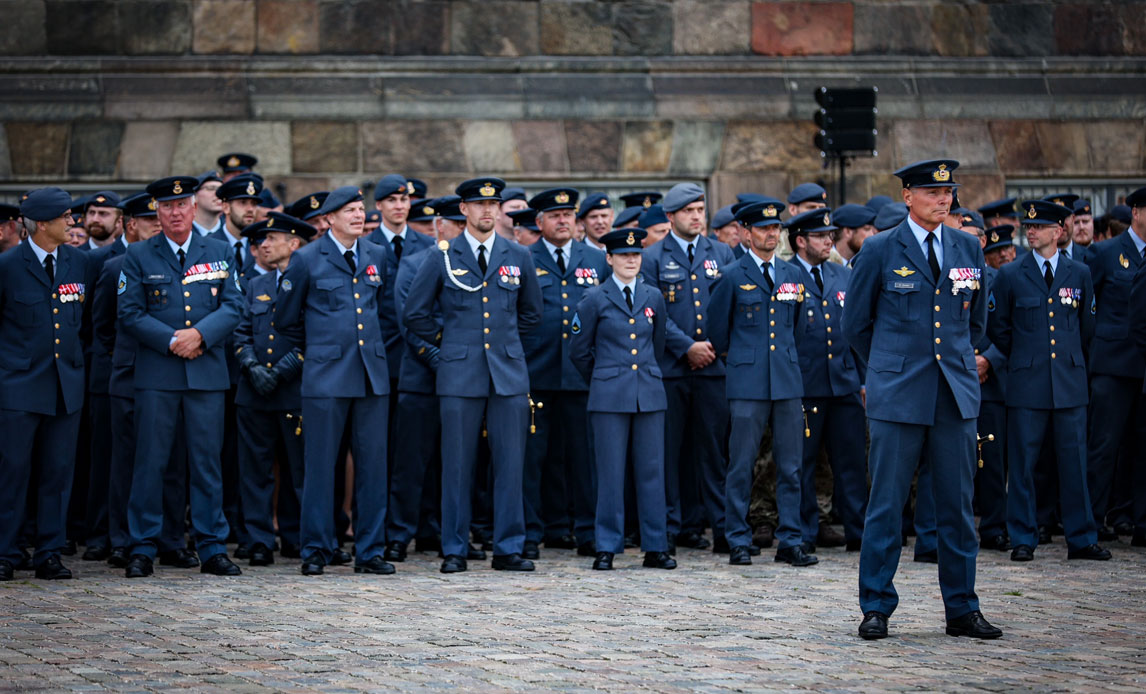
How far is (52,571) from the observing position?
10.7 metres

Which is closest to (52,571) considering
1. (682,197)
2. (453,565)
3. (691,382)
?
(453,565)

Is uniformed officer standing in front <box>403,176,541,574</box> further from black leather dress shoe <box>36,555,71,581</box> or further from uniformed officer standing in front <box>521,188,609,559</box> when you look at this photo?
black leather dress shoe <box>36,555,71,581</box>

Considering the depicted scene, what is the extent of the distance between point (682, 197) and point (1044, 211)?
257 cm

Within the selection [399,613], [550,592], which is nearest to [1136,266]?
[550,592]

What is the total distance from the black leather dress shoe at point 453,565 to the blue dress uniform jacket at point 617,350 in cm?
130

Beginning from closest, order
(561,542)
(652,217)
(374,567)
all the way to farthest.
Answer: (374,567) → (561,542) → (652,217)

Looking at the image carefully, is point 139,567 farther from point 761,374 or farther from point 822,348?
point 822,348

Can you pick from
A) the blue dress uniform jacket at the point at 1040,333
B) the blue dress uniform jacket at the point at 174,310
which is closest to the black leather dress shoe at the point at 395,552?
the blue dress uniform jacket at the point at 174,310

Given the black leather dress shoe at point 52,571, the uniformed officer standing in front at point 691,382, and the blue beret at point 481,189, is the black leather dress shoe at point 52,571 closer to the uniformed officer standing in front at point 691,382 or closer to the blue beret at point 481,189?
the blue beret at point 481,189

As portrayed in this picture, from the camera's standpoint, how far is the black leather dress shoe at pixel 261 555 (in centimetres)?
1141

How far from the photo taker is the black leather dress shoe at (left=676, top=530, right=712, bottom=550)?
40.8 ft

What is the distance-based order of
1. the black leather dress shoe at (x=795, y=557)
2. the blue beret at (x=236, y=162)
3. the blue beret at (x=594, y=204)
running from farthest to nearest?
the blue beret at (x=236, y=162) < the blue beret at (x=594, y=204) < the black leather dress shoe at (x=795, y=557)

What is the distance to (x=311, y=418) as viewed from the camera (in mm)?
11055

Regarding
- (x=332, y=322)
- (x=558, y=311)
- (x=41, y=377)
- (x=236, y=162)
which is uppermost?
(x=236, y=162)
